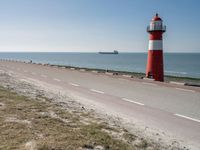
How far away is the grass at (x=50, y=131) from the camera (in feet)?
16.9

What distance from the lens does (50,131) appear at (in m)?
6.00

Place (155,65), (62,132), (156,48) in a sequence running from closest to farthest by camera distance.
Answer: (62,132) < (156,48) < (155,65)

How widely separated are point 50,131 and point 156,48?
16956 millimetres

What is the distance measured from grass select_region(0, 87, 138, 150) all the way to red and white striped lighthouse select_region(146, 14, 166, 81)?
47.8ft

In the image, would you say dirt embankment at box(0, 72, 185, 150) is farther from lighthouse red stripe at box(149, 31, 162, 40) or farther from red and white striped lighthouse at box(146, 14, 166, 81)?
lighthouse red stripe at box(149, 31, 162, 40)

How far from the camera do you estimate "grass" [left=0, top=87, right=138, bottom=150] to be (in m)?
5.16

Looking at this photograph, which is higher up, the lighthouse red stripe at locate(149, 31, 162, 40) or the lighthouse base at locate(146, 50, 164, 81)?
the lighthouse red stripe at locate(149, 31, 162, 40)

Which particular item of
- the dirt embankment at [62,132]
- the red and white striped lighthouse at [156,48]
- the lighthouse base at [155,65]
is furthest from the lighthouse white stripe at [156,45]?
the dirt embankment at [62,132]

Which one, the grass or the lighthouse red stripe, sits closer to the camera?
the grass

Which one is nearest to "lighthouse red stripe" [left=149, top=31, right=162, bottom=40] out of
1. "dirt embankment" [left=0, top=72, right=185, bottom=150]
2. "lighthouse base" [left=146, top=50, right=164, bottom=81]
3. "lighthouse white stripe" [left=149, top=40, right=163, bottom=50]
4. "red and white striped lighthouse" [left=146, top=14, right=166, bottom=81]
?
"red and white striped lighthouse" [left=146, top=14, right=166, bottom=81]

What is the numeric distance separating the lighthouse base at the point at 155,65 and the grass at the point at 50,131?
47.7 ft

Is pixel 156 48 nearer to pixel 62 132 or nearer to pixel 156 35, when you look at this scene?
pixel 156 35

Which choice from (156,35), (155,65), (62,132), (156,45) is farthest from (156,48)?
(62,132)

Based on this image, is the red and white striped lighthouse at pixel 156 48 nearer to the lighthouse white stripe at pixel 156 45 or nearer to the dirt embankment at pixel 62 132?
the lighthouse white stripe at pixel 156 45
